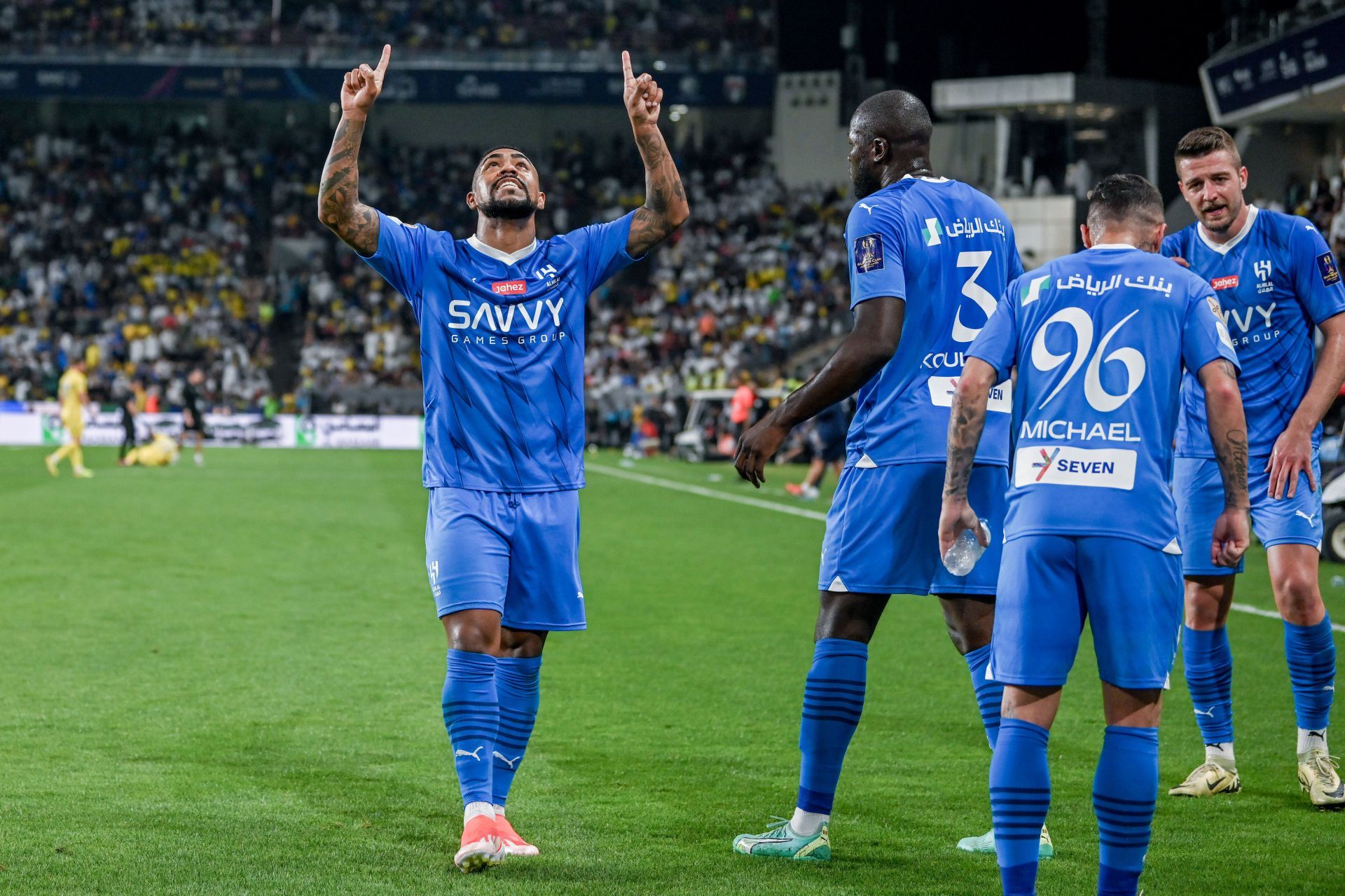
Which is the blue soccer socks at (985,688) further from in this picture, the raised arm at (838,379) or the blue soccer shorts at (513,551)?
the blue soccer shorts at (513,551)

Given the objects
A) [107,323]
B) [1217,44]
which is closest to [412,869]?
[1217,44]

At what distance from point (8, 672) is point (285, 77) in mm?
39918

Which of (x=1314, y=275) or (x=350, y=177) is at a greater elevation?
(x=350, y=177)

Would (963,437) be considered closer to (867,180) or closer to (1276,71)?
(867,180)

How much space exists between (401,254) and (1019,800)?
107 inches

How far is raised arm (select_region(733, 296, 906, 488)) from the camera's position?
4.50 m

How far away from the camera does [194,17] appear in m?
47.8

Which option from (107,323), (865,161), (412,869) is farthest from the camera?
(107,323)

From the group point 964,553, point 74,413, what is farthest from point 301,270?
point 964,553

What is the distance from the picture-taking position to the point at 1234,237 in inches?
241

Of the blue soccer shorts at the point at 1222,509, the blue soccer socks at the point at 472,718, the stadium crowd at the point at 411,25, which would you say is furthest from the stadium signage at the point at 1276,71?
the blue soccer socks at the point at 472,718

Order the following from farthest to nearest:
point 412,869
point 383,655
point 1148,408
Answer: point 383,655, point 412,869, point 1148,408

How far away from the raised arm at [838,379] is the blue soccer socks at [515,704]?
3.72ft

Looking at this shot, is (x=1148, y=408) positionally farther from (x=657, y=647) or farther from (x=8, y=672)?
(x=8, y=672)
